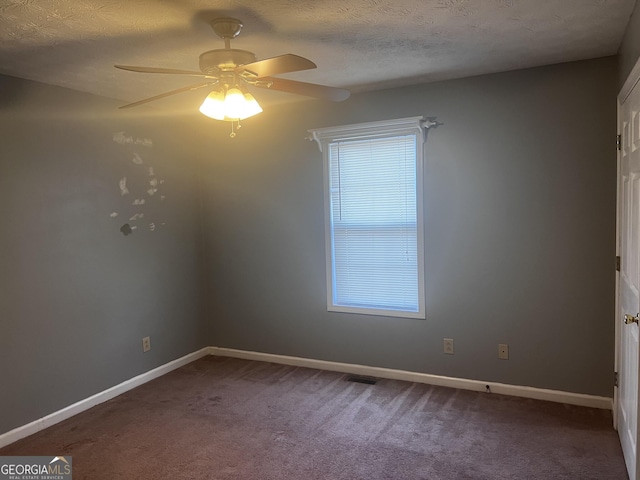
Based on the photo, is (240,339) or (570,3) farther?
(240,339)

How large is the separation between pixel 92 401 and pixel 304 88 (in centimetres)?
273

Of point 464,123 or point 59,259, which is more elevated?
point 464,123

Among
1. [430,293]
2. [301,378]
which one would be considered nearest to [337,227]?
[430,293]

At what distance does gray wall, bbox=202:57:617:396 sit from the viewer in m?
3.11

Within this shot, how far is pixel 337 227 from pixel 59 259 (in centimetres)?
208

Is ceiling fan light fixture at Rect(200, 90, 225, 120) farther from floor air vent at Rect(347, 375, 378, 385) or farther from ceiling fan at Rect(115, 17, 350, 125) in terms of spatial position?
floor air vent at Rect(347, 375, 378, 385)

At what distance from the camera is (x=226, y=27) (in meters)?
2.26

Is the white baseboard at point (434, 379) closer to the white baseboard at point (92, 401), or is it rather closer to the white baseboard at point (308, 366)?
the white baseboard at point (308, 366)

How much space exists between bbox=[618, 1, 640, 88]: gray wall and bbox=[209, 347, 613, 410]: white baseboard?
203cm

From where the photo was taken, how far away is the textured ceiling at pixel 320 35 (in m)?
2.13

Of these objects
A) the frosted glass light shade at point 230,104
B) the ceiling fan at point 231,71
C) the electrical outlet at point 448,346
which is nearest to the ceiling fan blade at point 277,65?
the ceiling fan at point 231,71

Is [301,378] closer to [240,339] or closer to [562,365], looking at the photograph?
[240,339]

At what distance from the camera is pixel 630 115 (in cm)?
247

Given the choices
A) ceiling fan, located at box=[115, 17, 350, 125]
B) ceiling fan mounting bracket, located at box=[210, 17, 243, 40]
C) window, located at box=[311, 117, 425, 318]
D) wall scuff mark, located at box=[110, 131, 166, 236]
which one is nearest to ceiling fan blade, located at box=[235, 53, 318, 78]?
ceiling fan, located at box=[115, 17, 350, 125]
